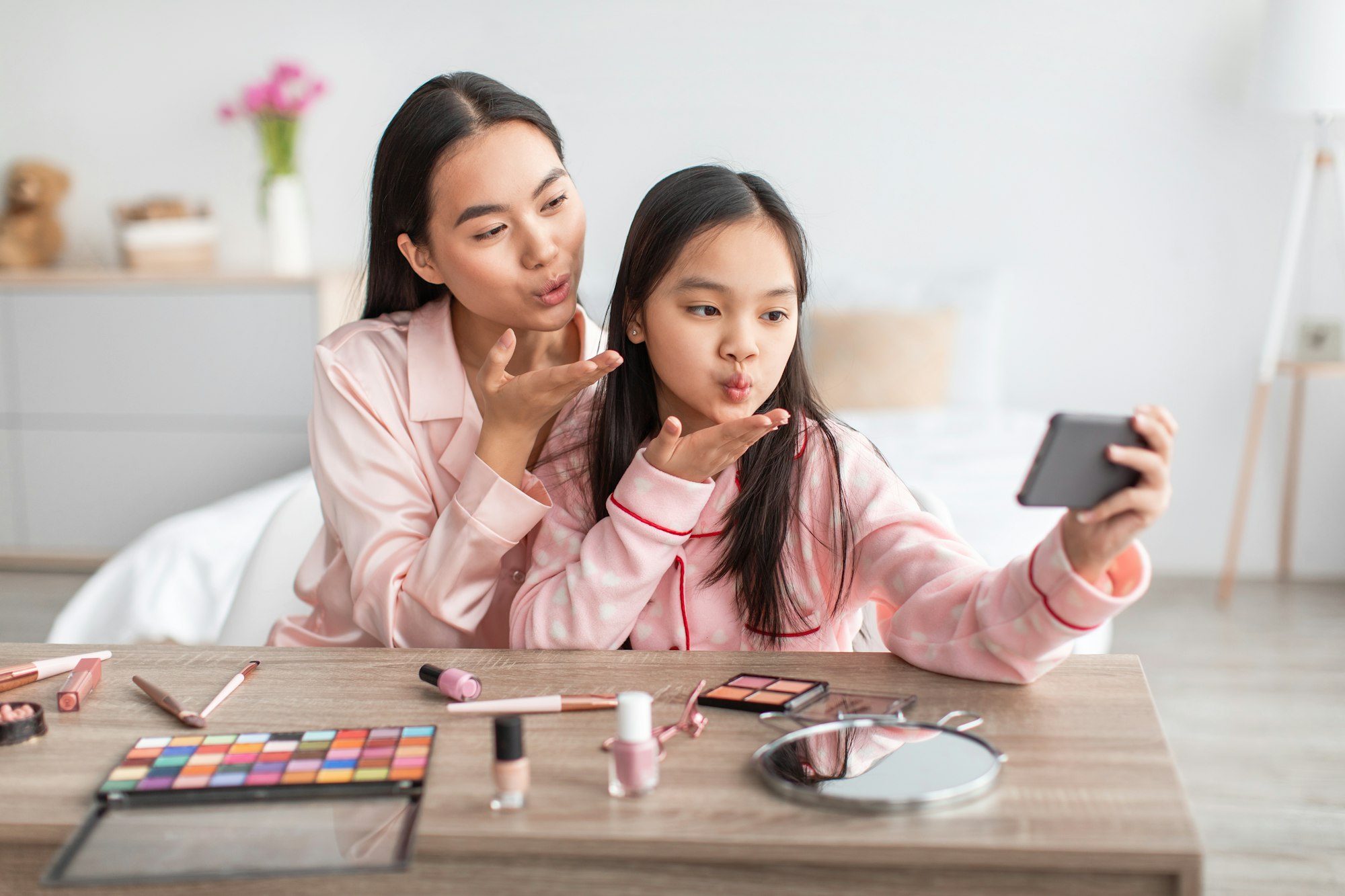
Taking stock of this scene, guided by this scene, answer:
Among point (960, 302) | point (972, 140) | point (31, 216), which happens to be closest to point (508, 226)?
point (960, 302)

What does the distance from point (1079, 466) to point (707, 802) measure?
1.02ft

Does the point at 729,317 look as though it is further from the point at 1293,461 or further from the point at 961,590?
the point at 1293,461

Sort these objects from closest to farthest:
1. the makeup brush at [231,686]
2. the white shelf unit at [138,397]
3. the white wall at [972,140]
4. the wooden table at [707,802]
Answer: the wooden table at [707,802] < the makeup brush at [231,686] < the white wall at [972,140] < the white shelf unit at [138,397]

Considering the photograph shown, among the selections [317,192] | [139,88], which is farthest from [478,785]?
[139,88]

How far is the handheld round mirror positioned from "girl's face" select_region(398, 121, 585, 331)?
0.56 meters

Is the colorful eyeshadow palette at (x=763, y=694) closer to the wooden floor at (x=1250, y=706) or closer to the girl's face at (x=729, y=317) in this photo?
the girl's face at (x=729, y=317)

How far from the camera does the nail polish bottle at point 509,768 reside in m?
0.71

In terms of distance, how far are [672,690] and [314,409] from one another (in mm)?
589

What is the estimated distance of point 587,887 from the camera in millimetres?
681

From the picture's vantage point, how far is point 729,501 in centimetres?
111

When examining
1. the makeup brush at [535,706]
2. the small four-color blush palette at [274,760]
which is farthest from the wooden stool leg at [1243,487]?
the small four-color blush palette at [274,760]

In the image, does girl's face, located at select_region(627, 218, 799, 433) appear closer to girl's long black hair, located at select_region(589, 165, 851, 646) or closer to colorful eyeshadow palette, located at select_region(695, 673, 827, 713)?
girl's long black hair, located at select_region(589, 165, 851, 646)

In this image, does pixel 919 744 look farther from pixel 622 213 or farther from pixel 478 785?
pixel 622 213

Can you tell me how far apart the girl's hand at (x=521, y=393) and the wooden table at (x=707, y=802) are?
0.25 m
